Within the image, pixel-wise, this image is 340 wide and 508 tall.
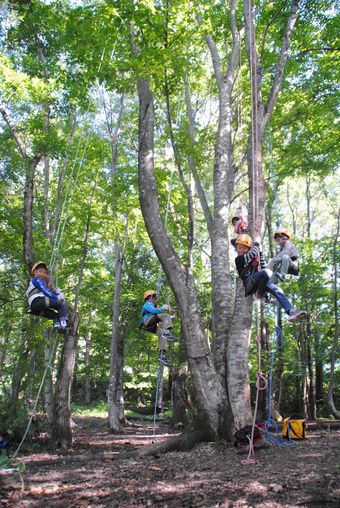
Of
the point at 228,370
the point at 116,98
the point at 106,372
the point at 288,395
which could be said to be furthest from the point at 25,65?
the point at 106,372

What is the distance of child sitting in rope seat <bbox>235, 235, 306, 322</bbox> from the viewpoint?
213 inches

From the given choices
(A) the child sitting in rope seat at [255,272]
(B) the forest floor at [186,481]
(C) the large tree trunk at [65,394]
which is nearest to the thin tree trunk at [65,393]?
(C) the large tree trunk at [65,394]

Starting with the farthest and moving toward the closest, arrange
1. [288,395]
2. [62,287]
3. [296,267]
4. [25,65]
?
1. [288,395]
2. [62,287]
3. [25,65]
4. [296,267]

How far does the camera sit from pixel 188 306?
20.6 feet

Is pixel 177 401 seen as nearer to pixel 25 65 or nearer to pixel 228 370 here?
pixel 228 370

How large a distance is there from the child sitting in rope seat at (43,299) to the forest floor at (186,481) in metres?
2.23

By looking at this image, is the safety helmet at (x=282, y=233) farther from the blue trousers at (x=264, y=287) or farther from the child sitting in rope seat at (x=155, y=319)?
the child sitting in rope seat at (x=155, y=319)

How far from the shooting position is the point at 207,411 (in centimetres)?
605

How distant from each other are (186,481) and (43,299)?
362 centimetres

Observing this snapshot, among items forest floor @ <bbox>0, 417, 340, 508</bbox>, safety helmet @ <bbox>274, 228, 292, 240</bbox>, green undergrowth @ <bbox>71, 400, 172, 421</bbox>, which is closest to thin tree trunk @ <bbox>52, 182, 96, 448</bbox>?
forest floor @ <bbox>0, 417, 340, 508</bbox>

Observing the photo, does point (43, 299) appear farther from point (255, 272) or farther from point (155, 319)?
point (255, 272)

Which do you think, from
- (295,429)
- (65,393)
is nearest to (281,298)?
(295,429)

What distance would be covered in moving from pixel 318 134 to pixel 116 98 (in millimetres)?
9472

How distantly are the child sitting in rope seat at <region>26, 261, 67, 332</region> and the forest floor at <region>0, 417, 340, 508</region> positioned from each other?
223cm
